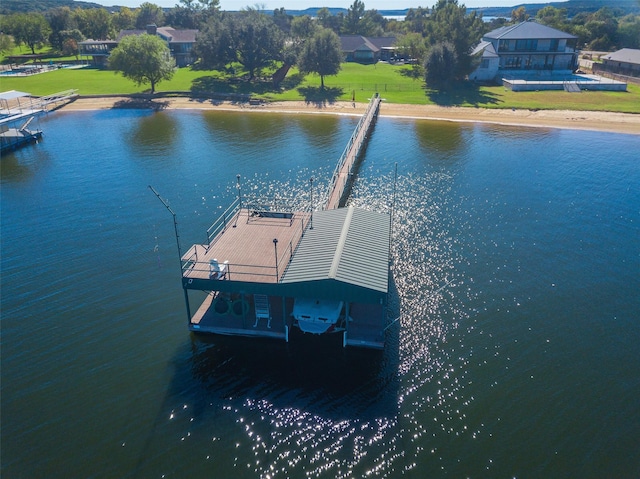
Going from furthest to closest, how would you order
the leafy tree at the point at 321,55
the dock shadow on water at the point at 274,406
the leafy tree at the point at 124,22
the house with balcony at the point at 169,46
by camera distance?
1. the leafy tree at the point at 124,22
2. the house with balcony at the point at 169,46
3. the leafy tree at the point at 321,55
4. the dock shadow on water at the point at 274,406

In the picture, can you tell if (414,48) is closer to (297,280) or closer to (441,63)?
(441,63)

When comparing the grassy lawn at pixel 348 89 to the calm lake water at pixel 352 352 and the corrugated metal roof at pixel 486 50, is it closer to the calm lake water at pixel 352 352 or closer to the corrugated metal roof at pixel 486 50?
the corrugated metal roof at pixel 486 50

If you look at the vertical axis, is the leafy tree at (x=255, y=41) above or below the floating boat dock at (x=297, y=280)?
above

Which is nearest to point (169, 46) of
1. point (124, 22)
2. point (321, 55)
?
point (321, 55)

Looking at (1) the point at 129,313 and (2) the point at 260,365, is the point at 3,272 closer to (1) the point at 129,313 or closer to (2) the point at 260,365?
(1) the point at 129,313

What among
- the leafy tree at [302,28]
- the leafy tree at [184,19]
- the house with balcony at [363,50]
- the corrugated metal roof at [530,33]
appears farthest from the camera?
the leafy tree at [184,19]

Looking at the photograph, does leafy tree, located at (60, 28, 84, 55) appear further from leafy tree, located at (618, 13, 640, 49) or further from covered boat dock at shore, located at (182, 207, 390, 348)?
leafy tree, located at (618, 13, 640, 49)

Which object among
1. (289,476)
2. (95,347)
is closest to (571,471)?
(289,476)

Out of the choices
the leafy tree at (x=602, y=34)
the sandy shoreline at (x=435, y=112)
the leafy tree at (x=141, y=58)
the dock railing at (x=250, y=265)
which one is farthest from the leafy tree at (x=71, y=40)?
the leafy tree at (x=602, y=34)
